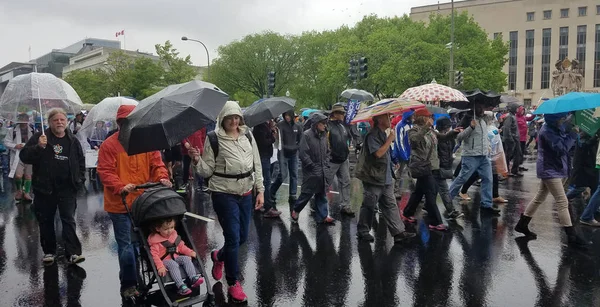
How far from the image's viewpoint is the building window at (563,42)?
3155 inches

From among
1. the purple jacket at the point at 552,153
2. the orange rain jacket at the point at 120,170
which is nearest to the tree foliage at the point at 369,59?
the purple jacket at the point at 552,153

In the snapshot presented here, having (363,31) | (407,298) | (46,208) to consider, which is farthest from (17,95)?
(363,31)

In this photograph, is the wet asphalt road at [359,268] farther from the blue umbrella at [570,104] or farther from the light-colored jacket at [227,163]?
the blue umbrella at [570,104]

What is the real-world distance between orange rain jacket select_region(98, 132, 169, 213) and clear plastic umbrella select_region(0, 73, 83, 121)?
2.31 meters

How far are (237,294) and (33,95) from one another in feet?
12.8

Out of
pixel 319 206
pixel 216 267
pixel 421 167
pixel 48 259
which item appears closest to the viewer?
pixel 216 267

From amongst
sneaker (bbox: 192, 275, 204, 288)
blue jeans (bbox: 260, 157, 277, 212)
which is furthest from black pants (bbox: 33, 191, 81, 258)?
blue jeans (bbox: 260, 157, 277, 212)

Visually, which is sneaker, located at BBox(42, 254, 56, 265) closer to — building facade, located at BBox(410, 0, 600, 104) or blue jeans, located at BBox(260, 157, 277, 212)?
blue jeans, located at BBox(260, 157, 277, 212)

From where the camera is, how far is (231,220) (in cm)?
470

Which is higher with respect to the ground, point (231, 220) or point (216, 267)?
point (231, 220)

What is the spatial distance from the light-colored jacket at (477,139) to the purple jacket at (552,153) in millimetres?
1787

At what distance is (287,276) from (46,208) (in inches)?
118

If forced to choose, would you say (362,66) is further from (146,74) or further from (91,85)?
(91,85)

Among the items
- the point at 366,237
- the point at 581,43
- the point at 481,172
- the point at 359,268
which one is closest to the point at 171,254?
the point at 359,268
